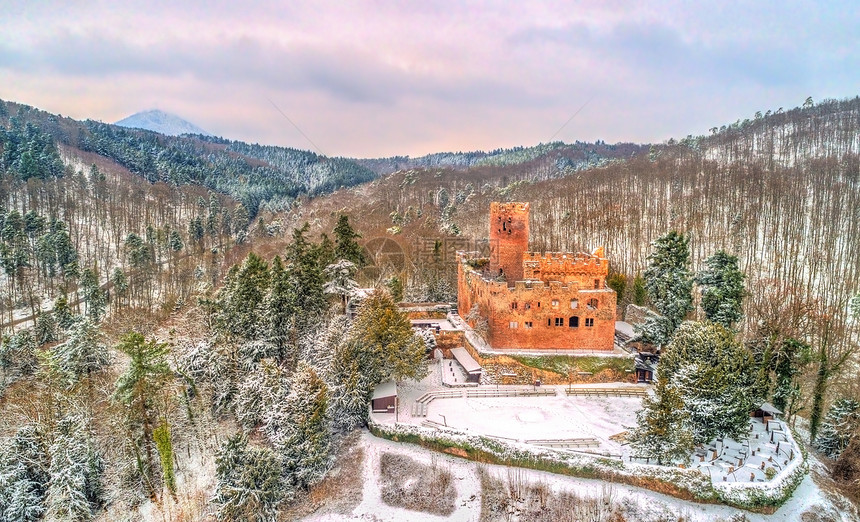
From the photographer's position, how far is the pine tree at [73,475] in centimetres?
2395

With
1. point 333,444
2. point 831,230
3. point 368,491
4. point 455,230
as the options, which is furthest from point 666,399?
point 831,230

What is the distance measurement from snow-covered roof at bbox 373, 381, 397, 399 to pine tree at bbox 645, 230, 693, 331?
22.0 metres

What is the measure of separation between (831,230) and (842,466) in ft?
165

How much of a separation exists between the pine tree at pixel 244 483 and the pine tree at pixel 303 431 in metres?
1.81

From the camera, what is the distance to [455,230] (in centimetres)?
7244

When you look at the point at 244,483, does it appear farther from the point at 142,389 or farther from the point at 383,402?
the point at 383,402

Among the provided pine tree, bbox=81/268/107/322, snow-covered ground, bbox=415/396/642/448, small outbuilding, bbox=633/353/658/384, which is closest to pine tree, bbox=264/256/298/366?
snow-covered ground, bbox=415/396/642/448

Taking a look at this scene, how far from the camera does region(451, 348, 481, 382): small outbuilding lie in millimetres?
33000

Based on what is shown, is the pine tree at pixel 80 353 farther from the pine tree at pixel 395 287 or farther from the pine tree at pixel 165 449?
the pine tree at pixel 395 287

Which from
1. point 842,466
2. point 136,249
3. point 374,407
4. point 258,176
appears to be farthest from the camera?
point 258,176

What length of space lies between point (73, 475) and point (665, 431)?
3177cm

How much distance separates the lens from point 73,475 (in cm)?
2467

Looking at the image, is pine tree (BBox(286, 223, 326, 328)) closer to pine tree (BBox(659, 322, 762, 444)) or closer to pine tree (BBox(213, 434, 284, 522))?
pine tree (BBox(213, 434, 284, 522))

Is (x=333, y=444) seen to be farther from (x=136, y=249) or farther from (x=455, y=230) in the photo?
(x=136, y=249)
